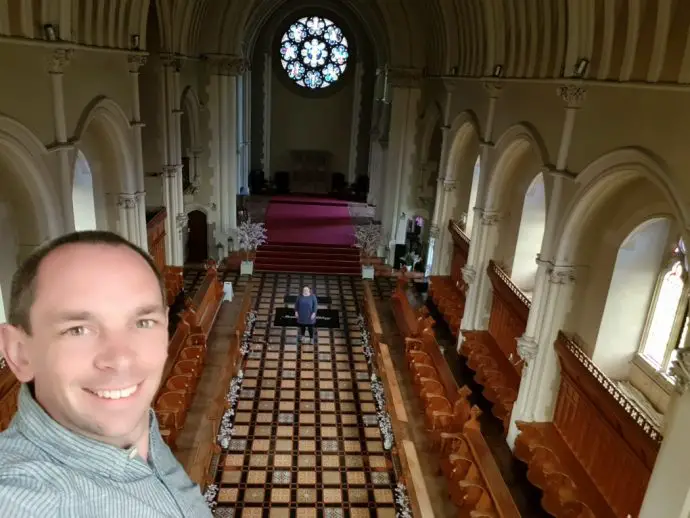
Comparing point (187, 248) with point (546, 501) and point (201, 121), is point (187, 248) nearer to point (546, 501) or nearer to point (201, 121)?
point (201, 121)

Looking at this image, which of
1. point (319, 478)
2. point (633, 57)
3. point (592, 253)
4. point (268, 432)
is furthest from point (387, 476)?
point (633, 57)

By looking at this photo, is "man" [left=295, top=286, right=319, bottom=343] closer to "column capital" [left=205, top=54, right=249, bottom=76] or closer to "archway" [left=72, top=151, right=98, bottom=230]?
"archway" [left=72, top=151, right=98, bottom=230]

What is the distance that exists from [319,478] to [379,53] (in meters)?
18.4

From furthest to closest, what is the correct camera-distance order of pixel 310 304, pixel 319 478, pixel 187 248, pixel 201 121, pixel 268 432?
1. pixel 187 248
2. pixel 201 121
3. pixel 310 304
4. pixel 268 432
5. pixel 319 478

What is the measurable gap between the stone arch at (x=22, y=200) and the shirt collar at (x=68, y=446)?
22.5ft

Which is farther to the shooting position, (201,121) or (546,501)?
(201,121)

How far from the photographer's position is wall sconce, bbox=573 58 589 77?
7.80m

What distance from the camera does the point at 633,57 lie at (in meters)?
7.01

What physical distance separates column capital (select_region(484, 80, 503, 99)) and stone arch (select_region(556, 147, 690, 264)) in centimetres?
399

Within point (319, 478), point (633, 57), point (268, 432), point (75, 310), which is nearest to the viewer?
point (75, 310)

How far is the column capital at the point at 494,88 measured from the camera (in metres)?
11.2

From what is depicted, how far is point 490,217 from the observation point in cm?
1185

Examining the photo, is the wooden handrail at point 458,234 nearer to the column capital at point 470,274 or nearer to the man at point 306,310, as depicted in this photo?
the column capital at point 470,274

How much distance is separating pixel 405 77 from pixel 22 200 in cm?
1230
